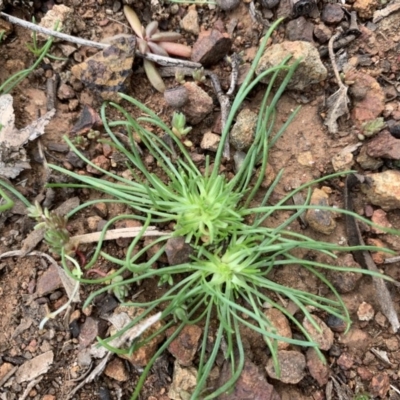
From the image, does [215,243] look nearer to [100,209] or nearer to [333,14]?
[100,209]

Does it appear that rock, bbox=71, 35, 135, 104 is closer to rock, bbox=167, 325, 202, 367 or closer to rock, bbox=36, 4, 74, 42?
rock, bbox=36, 4, 74, 42

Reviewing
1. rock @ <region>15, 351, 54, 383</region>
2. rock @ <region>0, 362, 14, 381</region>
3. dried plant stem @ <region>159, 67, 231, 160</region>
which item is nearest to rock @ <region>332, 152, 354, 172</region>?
dried plant stem @ <region>159, 67, 231, 160</region>

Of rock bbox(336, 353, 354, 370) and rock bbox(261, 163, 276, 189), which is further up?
rock bbox(261, 163, 276, 189)

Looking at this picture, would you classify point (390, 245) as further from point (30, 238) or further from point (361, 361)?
point (30, 238)

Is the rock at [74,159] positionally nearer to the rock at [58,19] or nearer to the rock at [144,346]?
the rock at [58,19]

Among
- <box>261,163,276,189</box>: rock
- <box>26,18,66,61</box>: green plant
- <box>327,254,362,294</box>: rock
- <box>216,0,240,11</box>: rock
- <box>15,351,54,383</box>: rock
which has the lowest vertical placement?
<box>327,254,362,294</box>: rock

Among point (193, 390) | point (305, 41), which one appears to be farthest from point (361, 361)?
point (305, 41)

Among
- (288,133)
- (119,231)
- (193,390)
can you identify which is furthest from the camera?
(288,133)
